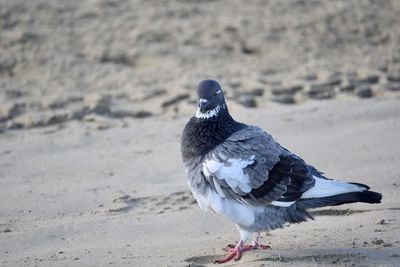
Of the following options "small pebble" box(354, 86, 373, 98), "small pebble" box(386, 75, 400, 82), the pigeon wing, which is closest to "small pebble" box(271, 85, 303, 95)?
"small pebble" box(354, 86, 373, 98)

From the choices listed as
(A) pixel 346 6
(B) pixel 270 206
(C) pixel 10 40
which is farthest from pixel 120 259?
(A) pixel 346 6

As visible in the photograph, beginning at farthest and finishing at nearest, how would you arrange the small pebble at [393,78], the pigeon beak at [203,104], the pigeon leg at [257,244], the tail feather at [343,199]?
the small pebble at [393,78] < the pigeon beak at [203,104] < the pigeon leg at [257,244] < the tail feather at [343,199]

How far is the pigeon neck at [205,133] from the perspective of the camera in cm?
554

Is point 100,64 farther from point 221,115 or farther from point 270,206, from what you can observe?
point 270,206

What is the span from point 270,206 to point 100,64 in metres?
4.81

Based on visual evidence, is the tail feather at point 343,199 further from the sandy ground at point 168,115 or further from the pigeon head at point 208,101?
the pigeon head at point 208,101

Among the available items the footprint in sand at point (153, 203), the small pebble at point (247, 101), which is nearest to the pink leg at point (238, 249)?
the footprint in sand at point (153, 203)

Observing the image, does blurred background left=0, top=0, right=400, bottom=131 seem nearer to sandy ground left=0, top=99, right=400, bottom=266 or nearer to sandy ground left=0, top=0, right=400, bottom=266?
sandy ground left=0, top=0, right=400, bottom=266

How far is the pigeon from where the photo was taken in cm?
521

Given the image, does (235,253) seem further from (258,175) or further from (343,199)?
(343,199)

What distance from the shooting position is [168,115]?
27.1 ft

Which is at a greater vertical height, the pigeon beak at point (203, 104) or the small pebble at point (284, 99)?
the pigeon beak at point (203, 104)

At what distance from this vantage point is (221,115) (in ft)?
18.8

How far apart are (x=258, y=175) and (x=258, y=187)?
0.28ft
